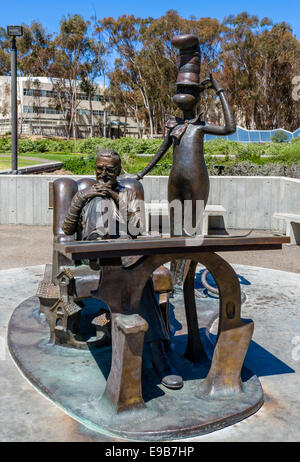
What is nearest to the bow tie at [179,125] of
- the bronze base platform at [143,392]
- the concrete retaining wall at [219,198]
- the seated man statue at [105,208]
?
the seated man statue at [105,208]

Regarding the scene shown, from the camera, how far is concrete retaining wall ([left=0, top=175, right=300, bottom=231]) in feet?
33.9

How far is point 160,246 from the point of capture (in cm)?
249

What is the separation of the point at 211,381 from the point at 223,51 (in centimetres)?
4257

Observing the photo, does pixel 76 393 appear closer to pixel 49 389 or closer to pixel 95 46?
pixel 49 389

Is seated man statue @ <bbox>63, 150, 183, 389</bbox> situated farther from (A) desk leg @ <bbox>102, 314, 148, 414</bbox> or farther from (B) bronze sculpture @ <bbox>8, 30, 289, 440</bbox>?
(A) desk leg @ <bbox>102, 314, 148, 414</bbox>

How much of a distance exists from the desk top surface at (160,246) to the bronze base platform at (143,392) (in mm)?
844

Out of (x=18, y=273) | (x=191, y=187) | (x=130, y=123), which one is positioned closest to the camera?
(x=191, y=187)

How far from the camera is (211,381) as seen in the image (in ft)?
9.50

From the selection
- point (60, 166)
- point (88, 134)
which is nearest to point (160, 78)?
point (88, 134)

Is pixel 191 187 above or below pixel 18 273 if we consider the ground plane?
above

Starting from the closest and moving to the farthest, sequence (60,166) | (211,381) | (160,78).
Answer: (211,381) → (60,166) → (160,78)

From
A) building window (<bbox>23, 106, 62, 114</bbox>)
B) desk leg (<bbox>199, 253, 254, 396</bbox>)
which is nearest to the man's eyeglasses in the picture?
desk leg (<bbox>199, 253, 254, 396</bbox>)

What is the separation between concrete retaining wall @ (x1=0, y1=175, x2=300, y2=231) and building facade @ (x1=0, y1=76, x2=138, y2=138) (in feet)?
144
